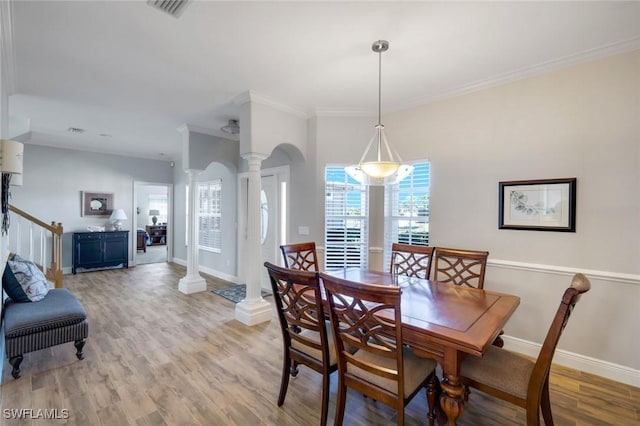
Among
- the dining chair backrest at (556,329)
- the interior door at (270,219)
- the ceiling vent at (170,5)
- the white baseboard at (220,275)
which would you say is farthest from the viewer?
the white baseboard at (220,275)

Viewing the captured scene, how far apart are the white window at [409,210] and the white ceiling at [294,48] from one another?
98 centimetres

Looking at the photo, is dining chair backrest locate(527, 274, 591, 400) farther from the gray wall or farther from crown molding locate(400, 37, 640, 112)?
the gray wall

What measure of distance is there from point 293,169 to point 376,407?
321 centimetres

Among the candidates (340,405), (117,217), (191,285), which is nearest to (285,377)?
(340,405)

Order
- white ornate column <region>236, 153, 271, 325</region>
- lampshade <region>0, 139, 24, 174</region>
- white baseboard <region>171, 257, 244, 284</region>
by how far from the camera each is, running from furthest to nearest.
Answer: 1. white baseboard <region>171, 257, 244, 284</region>
2. white ornate column <region>236, 153, 271, 325</region>
3. lampshade <region>0, 139, 24, 174</region>

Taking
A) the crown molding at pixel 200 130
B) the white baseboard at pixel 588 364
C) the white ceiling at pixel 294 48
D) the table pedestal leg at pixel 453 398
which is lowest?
the white baseboard at pixel 588 364

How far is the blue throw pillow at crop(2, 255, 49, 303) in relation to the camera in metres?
2.72

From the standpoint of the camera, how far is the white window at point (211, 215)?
19.8 ft

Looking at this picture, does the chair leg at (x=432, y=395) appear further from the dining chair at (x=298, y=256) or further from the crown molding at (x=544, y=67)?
the crown molding at (x=544, y=67)

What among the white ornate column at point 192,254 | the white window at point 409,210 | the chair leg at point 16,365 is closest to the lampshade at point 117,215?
the white ornate column at point 192,254

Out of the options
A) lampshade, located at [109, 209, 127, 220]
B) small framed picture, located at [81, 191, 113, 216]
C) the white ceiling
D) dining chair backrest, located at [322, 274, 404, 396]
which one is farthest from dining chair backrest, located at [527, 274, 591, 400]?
small framed picture, located at [81, 191, 113, 216]

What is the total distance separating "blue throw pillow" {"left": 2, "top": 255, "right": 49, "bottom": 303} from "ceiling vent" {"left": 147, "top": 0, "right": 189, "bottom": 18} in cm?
278

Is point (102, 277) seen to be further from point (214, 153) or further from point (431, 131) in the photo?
point (431, 131)

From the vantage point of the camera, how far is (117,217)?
6.67 meters
